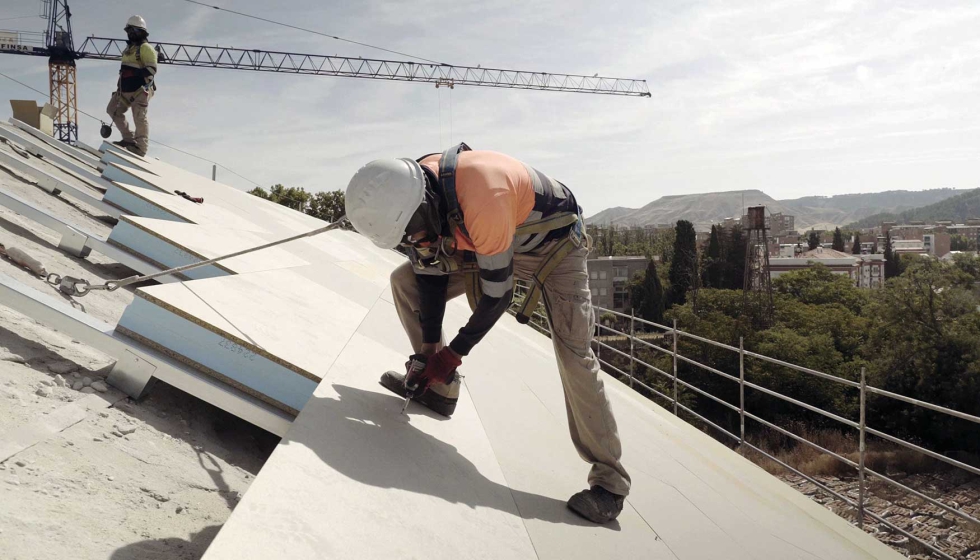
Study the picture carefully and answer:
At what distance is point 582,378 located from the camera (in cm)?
220

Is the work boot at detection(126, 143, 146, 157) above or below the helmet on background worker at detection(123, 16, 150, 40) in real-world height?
below

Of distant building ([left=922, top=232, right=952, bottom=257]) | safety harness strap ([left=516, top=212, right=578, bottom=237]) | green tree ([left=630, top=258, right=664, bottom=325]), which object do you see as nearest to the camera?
safety harness strap ([left=516, top=212, right=578, bottom=237])

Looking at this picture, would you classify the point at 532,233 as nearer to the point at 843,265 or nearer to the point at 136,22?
the point at 136,22

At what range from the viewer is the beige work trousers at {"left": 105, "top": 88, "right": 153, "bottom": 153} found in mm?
7793

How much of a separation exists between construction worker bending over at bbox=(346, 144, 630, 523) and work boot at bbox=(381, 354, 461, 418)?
10 centimetres

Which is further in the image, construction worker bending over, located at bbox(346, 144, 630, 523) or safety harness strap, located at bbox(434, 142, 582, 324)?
safety harness strap, located at bbox(434, 142, 582, 324)

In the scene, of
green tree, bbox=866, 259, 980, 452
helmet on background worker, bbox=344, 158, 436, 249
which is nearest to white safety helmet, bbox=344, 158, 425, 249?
helmet on background worker, bbox=344, 158, 436, 249

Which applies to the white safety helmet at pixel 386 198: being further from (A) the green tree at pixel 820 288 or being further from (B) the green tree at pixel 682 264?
(B) the green tree at pixel 682 264

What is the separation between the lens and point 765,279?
5450 cm

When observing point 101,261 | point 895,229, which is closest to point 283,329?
point 101,261

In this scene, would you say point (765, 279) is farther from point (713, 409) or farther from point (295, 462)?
point (295, 462)

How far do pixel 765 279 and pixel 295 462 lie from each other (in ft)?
192

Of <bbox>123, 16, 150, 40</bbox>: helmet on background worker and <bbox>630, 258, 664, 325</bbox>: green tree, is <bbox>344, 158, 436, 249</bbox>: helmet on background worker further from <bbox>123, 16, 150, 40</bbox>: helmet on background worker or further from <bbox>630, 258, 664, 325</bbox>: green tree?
<bbox>630, 258, 664, 325</bbox>: green tree

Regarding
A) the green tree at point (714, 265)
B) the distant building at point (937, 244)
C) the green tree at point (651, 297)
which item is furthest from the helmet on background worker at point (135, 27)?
the distant building at point (937, 244)
